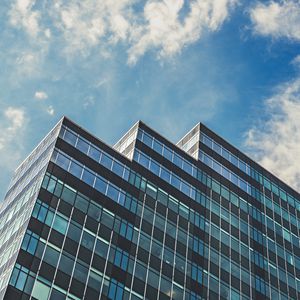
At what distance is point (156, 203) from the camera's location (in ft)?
233

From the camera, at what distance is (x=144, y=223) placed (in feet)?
222

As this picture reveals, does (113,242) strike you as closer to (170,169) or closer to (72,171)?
(72,171)

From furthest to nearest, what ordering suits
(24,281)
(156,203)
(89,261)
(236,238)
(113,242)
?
(236,238) → (156,203) → (113,242) → (89,261) → (24,281)

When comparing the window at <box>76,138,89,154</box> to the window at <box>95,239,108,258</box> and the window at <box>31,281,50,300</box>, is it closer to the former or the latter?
the window at <box>95,239,108,258</box>

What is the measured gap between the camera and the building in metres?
57.6

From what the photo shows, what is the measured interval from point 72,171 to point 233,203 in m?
26.6

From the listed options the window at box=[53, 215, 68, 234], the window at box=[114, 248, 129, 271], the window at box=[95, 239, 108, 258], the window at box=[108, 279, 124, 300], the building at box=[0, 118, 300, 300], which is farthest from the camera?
the window at box=[114, 248, 129, 271]

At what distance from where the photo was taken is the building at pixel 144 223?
189 feet

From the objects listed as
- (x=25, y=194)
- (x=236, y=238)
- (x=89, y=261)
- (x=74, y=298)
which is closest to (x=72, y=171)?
(x=25, y=194)

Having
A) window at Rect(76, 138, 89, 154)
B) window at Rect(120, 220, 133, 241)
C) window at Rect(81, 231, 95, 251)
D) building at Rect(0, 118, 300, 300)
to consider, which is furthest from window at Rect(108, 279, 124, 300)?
window at Rect(76, 138, 89, 154)

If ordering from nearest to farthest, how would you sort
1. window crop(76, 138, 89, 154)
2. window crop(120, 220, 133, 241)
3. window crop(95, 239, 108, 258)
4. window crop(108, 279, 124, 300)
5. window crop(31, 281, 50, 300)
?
window crop(31, 281, 50, 300)
window crop(108, 279, 124, 300)
window crop(95, 239, 108, 258)
window crop(120, 220, 133, 241)
window crop(76, 138, 89, 154)

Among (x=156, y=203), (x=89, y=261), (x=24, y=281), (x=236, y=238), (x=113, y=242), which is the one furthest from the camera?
(x=236, y=238)

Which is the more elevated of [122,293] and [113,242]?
[113,242]

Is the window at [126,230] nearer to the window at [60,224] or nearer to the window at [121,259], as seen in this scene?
the window at [121,259]
